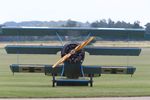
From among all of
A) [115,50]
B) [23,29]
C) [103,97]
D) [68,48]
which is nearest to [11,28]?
[23,29]

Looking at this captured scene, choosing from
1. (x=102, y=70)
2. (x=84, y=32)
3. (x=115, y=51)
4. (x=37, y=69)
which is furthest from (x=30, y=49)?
(x=115, y=51)

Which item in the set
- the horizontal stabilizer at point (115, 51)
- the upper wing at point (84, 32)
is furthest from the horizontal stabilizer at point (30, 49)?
the horizontal stabilizer at point (115, 51)

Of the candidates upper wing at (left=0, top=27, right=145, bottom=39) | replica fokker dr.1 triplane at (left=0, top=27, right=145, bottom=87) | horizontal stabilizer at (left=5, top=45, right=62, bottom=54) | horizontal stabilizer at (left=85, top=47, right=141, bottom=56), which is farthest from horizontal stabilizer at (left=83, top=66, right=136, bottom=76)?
upper wing at (left=0, top=27, right=145, bottom=39)

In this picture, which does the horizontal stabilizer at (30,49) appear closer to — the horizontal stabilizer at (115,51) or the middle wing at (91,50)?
the middle wing at (91,50)

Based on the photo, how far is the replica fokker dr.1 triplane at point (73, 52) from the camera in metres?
23.5

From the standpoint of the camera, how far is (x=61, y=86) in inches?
908

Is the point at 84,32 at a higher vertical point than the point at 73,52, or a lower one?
higher

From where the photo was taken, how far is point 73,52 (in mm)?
23328

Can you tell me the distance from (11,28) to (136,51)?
4.63 m

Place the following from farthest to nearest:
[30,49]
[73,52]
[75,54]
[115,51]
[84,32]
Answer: [84,32], [115,51], [30,49], [75,54], [73,52]

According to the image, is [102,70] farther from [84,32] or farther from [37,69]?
[37,69]

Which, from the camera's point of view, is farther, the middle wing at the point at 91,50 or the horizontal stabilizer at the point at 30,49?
the middle wing at the point at 91,50

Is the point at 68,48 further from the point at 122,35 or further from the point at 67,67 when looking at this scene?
the point at 122,35

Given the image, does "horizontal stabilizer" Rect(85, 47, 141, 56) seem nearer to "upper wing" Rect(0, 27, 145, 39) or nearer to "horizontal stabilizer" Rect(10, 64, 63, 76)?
"upper wing" Rect(0, 27, 145, 39)
